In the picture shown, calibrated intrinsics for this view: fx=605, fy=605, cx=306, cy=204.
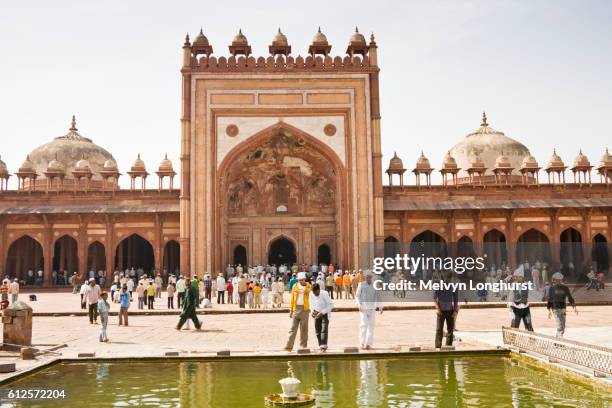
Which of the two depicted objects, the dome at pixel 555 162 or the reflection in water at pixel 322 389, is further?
the dome at pixel 555 162

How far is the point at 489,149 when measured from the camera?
1405 inches

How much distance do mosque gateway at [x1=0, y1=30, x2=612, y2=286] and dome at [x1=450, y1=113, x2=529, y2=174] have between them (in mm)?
6108

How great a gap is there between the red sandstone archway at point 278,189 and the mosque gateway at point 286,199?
0.06 metres

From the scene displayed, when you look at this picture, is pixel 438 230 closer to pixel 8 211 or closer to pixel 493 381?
pixel 8 211

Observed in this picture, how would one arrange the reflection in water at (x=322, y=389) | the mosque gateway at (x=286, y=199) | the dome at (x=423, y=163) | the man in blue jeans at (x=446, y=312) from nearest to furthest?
1. the reflection in water at (x=322, y=389)
2. the man in blue jeans at (x=446, y=312)
3. the mosque gateway at (x=286, y=199)
4. the dome at (x=423, y=163)

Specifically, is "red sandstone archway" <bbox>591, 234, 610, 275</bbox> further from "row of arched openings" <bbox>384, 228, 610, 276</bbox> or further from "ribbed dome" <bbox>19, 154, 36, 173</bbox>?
"ribbed dome" <bbox>19, 154, 36, 173</bbox>

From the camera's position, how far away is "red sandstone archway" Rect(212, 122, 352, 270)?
25047 mm

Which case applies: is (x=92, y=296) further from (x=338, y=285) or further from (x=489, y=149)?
(x=489, y=149)

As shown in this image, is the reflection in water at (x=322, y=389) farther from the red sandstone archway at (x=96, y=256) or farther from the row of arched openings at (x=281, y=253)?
the red sandstone archway at (x=96, y=256)

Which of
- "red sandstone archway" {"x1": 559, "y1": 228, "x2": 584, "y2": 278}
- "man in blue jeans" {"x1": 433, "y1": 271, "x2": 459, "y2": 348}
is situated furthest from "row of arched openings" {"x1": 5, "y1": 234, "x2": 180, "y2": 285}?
"man in blue jeans" {"x1": 433, "y1": 271, "x2": 459, "y2": 348}

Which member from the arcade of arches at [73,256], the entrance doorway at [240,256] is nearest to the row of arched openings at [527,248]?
the entrance doorway at [240,256]

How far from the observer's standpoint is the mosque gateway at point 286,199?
2475 cm

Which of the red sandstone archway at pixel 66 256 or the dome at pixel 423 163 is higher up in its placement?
the dome at pixel 423 163

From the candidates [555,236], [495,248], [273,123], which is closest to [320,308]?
[273,123]
